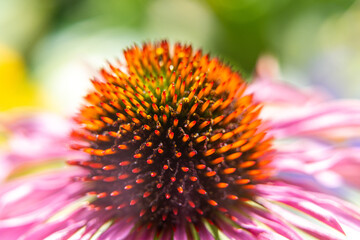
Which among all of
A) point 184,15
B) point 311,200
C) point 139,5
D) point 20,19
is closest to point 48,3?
point 20,19

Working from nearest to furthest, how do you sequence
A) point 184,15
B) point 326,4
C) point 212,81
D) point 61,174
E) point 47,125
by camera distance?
point 212,81 → point 61,174 → point 47,125 → point 326,4 → point 184,15

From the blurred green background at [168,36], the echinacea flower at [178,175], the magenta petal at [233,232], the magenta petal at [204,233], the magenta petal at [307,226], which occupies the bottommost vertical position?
the magenta petal at [307,226]

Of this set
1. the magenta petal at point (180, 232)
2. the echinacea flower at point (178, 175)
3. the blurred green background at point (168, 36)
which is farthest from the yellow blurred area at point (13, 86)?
the magenta petal at point (180, 232)

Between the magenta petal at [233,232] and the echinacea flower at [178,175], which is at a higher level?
the echinacea flower at [178,175]

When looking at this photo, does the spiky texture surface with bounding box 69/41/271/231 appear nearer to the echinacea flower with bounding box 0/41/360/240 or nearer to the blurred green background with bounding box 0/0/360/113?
the echinacea flower with bounding box 0/41/360/240

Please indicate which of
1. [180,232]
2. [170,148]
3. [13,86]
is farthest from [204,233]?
[13,86]

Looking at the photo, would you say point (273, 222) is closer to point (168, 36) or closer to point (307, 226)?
point (307, 226)

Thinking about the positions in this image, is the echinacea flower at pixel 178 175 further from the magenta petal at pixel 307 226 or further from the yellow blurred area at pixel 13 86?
the yellow blurred area at pixel 13 86

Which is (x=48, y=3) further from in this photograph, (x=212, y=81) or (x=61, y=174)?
(x=212, y=81)
